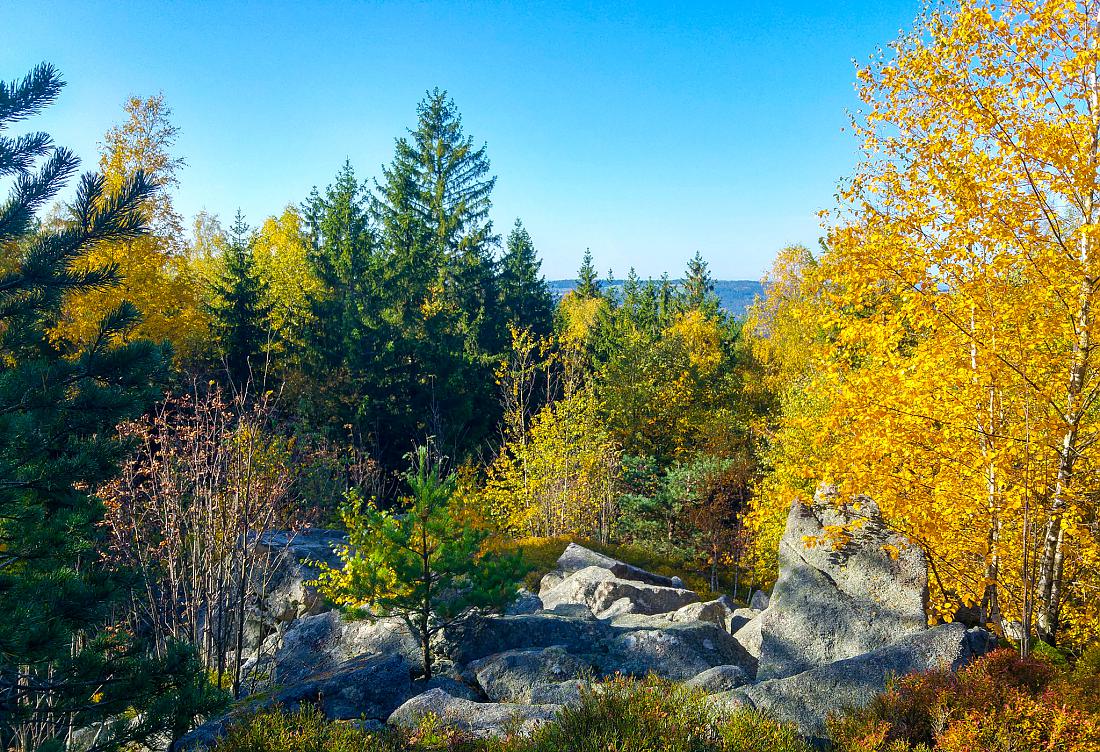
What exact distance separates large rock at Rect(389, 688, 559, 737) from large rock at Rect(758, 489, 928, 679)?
2371 mm

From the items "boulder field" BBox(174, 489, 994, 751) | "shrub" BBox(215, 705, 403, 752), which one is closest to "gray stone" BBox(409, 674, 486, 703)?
"boulder field" BBox(174, 489, 994, 751)

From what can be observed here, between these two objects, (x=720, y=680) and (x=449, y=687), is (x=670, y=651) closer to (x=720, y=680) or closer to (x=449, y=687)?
(x=720, y=680)

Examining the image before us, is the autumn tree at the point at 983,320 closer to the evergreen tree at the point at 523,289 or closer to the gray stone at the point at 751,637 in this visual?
the gray stone at the point at 751,637

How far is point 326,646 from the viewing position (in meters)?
6.96

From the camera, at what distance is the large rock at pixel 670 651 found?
234 inches

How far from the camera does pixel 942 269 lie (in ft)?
20.2

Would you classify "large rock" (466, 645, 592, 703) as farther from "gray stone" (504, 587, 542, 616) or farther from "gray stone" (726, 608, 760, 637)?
"gray stone" (726, 608, 760, 637)

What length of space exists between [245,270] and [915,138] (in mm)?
17989

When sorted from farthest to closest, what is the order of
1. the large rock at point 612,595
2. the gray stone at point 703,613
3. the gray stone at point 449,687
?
the large rock at point 612,595
the gray stone at point 703,613
the gray stone at point 449,687

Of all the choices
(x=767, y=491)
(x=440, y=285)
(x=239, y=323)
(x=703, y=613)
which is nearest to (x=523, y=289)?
(x=440, y=285)

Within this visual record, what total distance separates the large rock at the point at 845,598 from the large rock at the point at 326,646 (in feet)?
10.7

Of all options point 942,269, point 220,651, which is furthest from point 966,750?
point 220,651

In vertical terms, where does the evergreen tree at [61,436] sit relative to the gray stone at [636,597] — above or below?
above

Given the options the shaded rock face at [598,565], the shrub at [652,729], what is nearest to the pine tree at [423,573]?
the shrub at [652,729]
